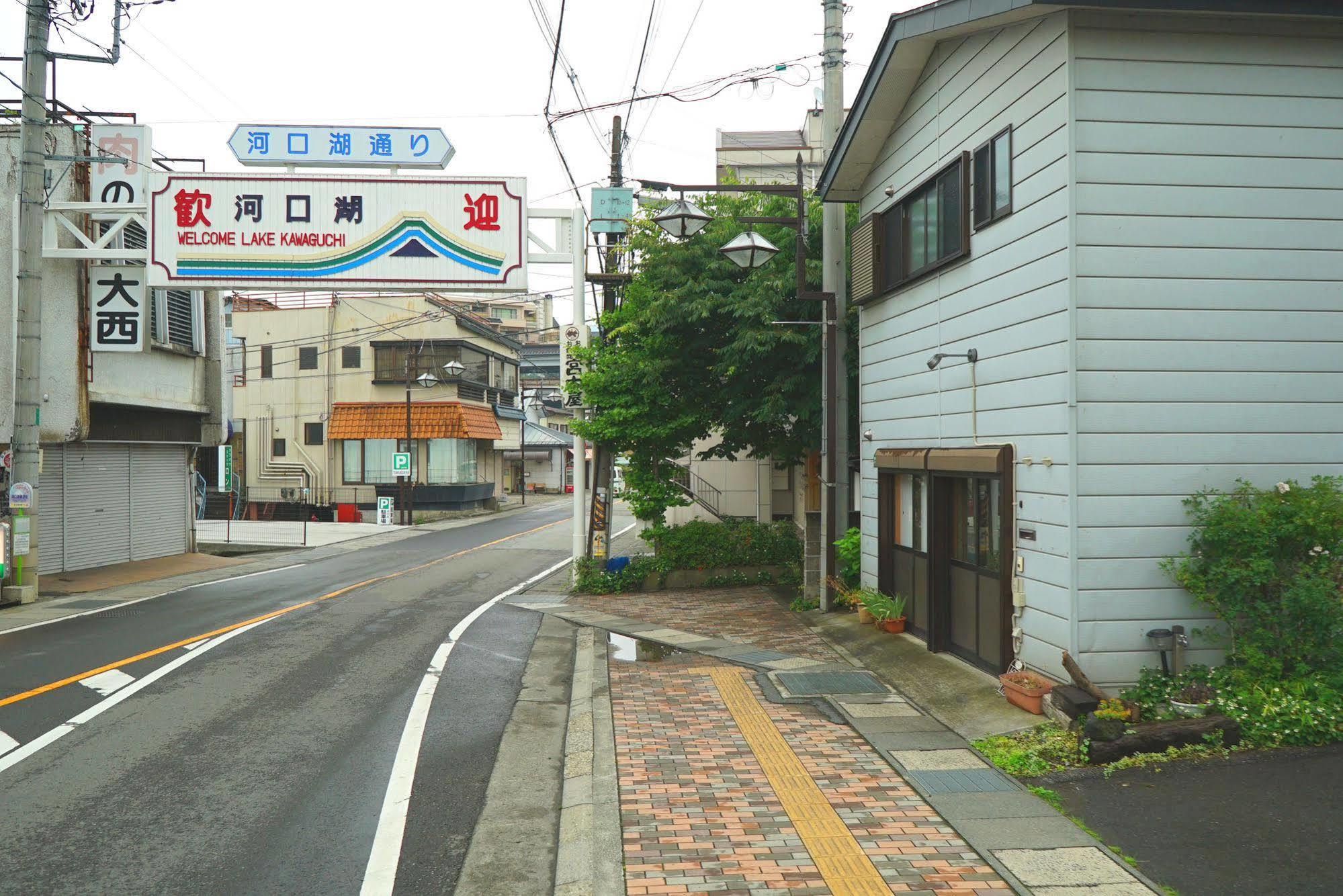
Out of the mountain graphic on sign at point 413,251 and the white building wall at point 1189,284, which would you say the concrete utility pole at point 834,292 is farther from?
the mountain graphic on sign at point 413,251

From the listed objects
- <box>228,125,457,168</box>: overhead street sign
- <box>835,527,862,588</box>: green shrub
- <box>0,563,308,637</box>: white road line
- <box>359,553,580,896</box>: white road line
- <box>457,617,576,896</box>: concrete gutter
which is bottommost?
<box>0,563,308,637</box>: white road line

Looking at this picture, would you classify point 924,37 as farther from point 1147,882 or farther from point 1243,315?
point 1147,882

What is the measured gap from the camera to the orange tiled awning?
46562 millimetres

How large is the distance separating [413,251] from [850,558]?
10.2 m

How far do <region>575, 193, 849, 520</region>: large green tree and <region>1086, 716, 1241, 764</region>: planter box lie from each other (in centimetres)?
924

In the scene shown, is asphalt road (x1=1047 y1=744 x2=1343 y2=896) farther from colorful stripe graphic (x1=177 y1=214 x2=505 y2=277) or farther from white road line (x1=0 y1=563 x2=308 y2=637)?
white road line (x1=0 y1=563 x2=308 y2=637)

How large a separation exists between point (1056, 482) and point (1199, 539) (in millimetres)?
1262

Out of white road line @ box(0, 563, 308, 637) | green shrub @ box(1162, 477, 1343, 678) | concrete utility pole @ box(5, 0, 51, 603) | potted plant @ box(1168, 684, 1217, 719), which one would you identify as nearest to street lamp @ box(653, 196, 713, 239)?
green shrub @ box(1162, 477, 1343, 678)

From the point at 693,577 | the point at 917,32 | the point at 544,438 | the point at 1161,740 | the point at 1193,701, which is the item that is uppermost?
the point at 917,32

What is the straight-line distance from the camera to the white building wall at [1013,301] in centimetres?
848

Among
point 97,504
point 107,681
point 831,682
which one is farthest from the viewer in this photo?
point 97,504

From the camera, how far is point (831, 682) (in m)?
10.6

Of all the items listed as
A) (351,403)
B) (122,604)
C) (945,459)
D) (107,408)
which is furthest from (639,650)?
(351,403)

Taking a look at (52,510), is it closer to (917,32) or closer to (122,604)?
(122,604)
